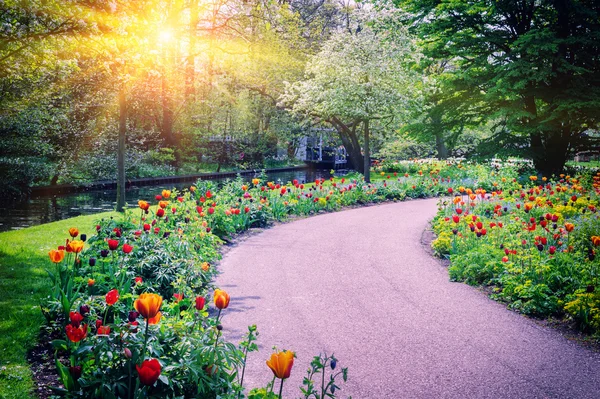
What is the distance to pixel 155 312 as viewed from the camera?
2.58 meters

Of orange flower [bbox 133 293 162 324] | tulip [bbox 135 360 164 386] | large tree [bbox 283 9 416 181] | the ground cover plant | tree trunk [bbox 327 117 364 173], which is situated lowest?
the ground cover plant

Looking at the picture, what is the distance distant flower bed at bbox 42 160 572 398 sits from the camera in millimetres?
2875

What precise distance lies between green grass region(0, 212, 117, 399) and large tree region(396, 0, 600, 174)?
1540 centimetres

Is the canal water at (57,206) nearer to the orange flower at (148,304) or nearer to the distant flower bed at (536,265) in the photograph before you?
the distant flower bed at (536,265)

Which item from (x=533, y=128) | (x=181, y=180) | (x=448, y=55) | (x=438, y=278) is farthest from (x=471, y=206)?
(x=181, y=180)

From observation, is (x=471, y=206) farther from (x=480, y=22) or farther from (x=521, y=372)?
(x=480, y=22)

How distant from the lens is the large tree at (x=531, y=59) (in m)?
16.6

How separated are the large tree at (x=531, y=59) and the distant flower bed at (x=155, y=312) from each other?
340 inches

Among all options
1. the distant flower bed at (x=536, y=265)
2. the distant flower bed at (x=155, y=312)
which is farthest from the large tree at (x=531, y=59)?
the distant flower bed at (x=536, y=265)

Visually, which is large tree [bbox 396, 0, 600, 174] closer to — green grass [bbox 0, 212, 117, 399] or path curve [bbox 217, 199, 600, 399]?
path curve [bbox 217, 199, 600, 399]

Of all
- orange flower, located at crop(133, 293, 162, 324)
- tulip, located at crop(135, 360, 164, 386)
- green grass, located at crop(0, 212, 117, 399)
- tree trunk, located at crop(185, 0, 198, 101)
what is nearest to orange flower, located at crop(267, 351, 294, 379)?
tulip, located at crop(135, 360, 164, 386)

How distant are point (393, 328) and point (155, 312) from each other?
3489 mm

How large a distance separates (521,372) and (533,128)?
616 inches

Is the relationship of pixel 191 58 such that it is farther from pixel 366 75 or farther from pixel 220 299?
pixel 220 299
